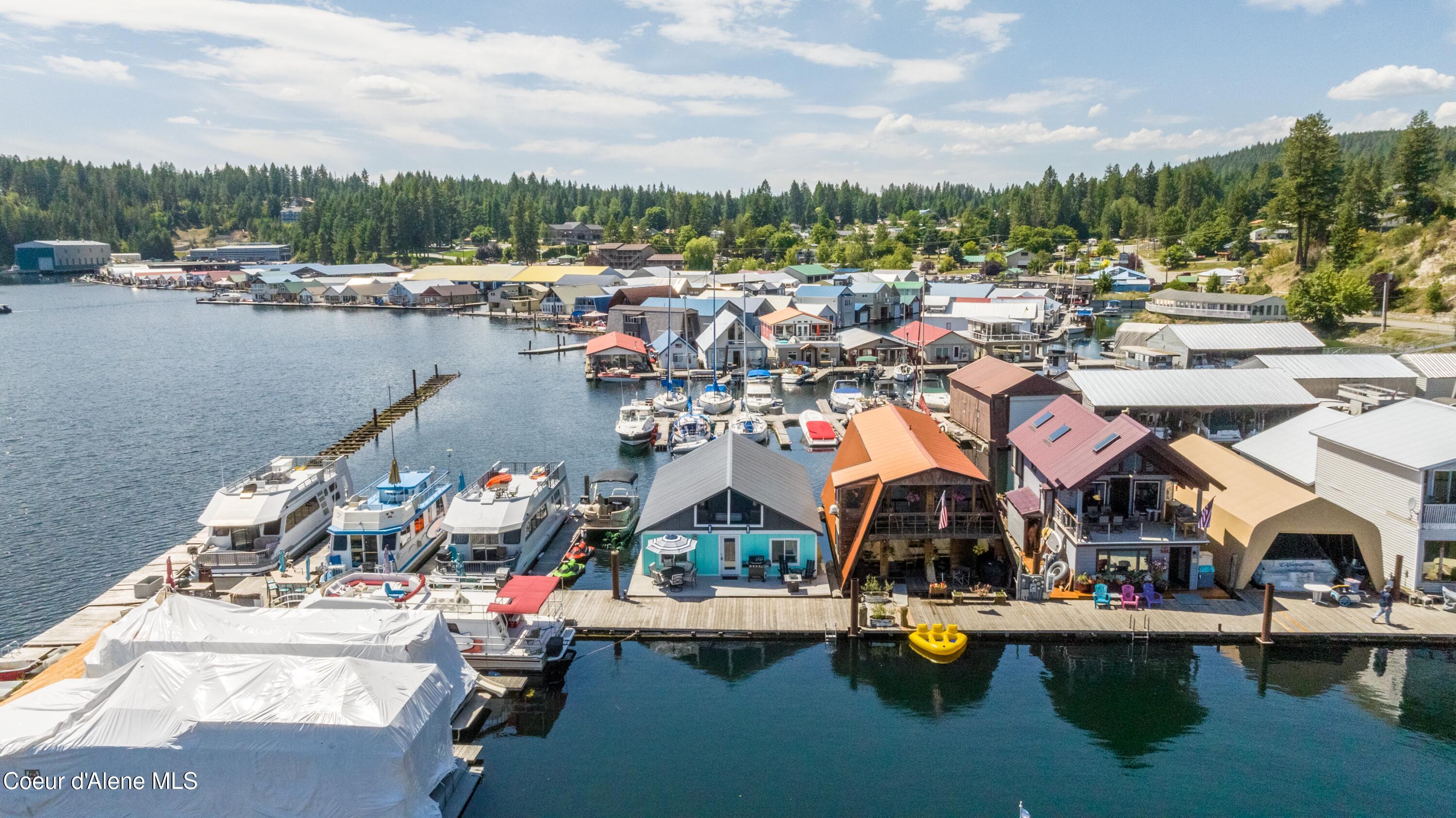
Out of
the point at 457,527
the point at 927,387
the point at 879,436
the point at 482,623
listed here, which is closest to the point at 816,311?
the point at 927,387

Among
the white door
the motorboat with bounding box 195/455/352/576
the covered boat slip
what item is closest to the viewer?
the covered boat slip

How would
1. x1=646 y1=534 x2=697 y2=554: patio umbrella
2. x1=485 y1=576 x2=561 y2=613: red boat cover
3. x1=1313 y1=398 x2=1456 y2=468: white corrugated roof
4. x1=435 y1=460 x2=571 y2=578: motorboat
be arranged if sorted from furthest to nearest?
x1=435 y1=460 x2=571 y2=578: motorboat
x1=646 y1=534 x2=697 y2=554: patio umbrella
x1=1313 y1=398 x2=1456 y2=468: white corrugated roof
x1=485 y1=576 x2=561 y2=613: red boat cover

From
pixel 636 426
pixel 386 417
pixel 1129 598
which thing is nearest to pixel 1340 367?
pixel 1129 598

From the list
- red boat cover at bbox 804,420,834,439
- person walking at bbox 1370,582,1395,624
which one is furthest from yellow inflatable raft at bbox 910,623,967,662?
red boat cover at bbox 804,420,834,439

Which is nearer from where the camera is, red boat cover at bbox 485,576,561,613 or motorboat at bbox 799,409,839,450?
red boat cover at bbox 485,576,561,613

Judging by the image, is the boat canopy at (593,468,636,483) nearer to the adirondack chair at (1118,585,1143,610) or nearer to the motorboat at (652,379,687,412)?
the motorboat at (652,379,687,412)

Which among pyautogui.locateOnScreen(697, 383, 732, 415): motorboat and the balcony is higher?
the balcony

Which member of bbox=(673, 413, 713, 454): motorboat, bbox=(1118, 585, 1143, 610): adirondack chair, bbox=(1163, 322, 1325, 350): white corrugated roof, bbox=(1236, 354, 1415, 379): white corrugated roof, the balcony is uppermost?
bbox=(1163, 322, 1325, 350): white corrugated roof
